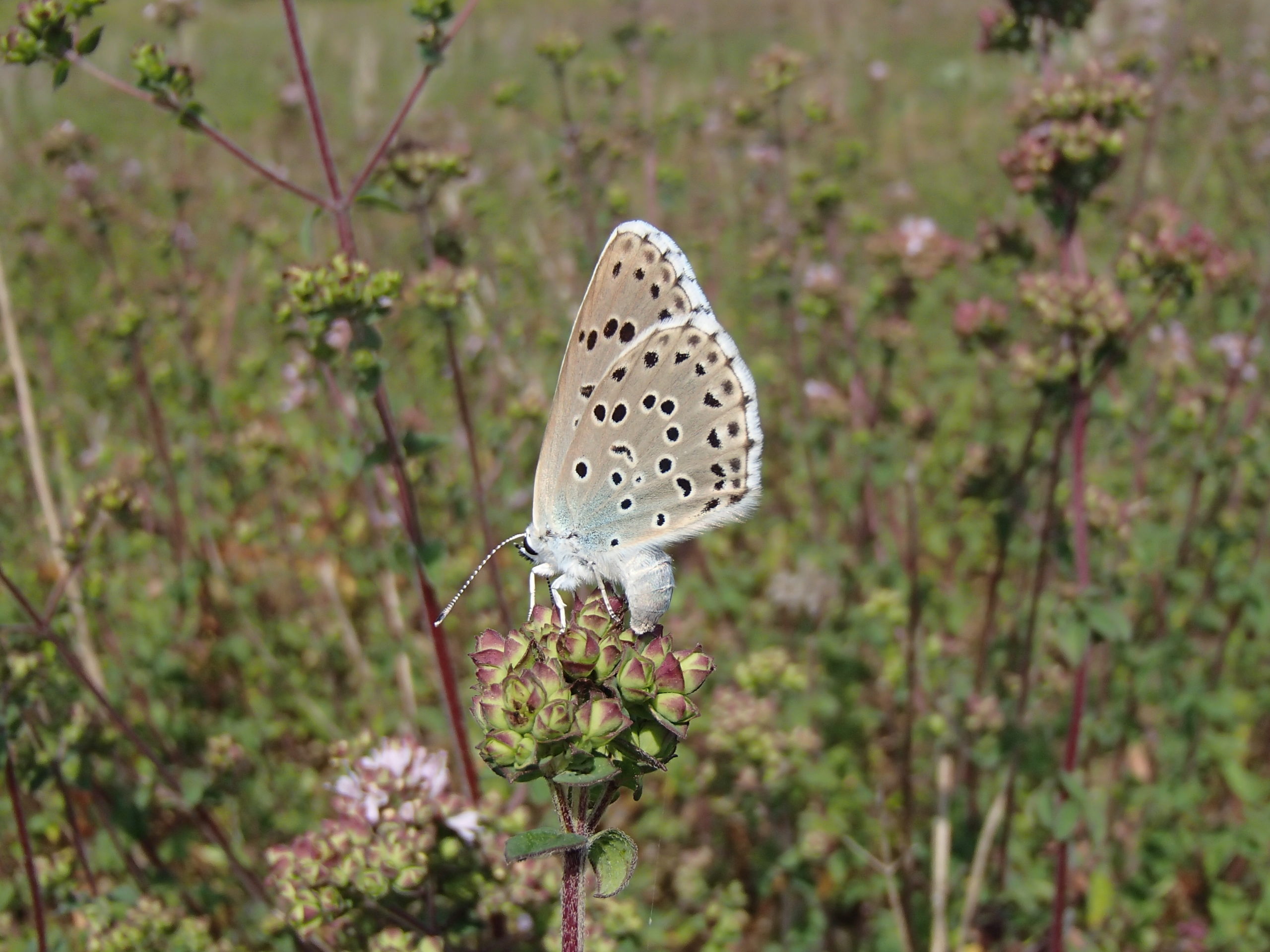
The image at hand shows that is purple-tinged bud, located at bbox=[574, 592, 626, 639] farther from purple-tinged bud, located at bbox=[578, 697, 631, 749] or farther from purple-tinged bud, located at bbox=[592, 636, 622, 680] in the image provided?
purple-tinged bud, located at bbox=[578, 697, 631, 749]

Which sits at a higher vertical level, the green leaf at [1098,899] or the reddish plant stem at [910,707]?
the reddish plant stem at [910,707]

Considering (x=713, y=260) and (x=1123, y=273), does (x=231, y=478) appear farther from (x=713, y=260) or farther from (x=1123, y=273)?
(x=1123, y=273)

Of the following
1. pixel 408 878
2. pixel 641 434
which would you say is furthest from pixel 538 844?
pixel 641 434

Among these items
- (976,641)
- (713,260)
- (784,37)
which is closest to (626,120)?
(713,260)

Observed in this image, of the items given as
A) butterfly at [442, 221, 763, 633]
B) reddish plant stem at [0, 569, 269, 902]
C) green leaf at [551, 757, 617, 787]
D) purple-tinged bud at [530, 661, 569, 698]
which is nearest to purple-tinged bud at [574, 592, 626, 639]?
purple-tinged bud at [530, 661, 569, 698]

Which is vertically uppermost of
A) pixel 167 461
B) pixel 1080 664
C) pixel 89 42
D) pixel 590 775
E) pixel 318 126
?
pixel 167 461

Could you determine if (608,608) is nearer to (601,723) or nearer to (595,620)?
(595,620)

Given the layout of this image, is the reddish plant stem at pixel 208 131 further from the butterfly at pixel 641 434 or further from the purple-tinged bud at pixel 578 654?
the purple-tinged bud at pixel 578 654

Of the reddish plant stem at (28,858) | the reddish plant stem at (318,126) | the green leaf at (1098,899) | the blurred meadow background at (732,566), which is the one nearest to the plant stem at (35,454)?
the blurred meadow background at (732,566)
